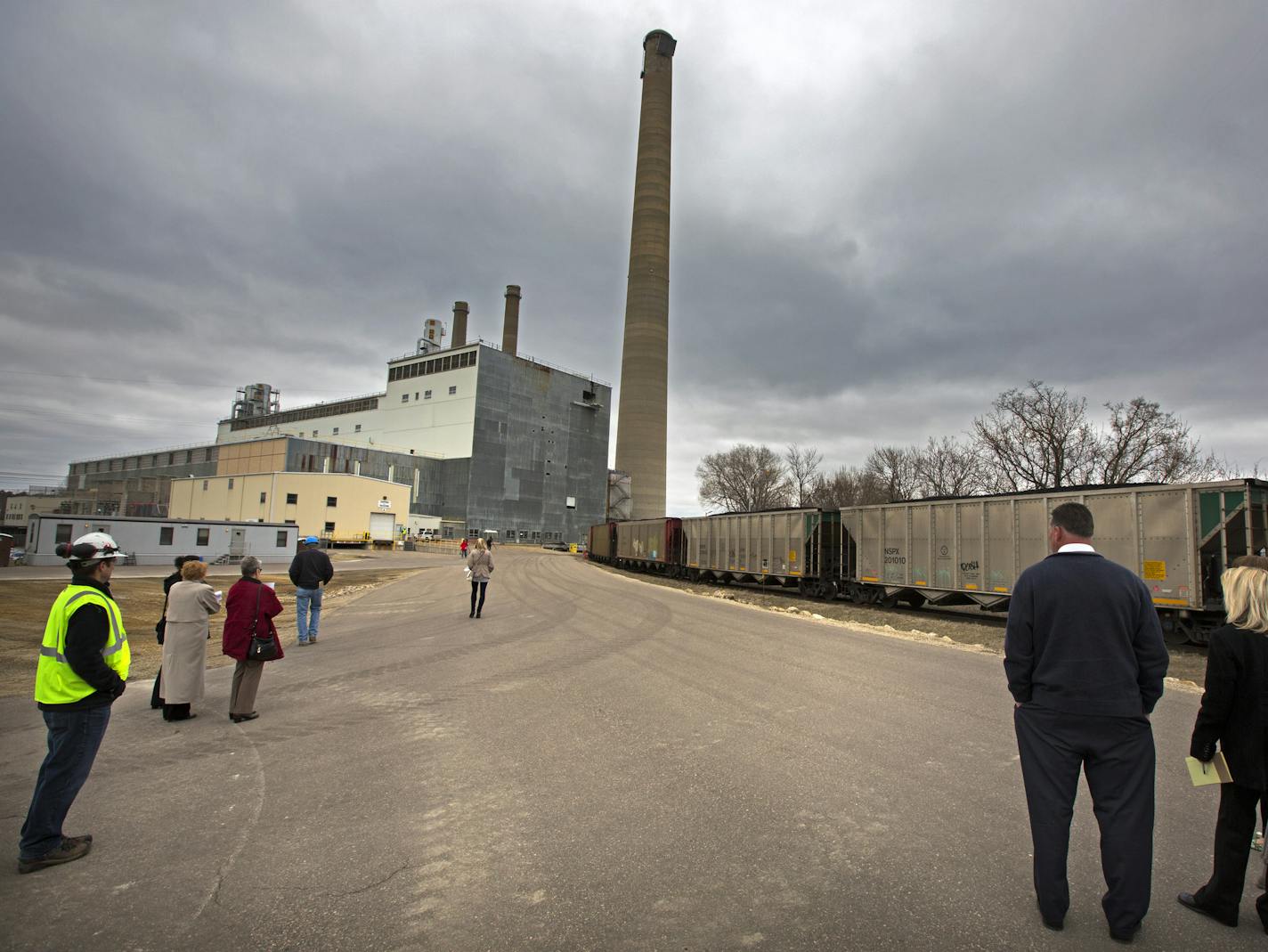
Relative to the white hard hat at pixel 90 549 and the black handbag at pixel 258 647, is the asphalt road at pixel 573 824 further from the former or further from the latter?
the white hard hat at pixel 90 549

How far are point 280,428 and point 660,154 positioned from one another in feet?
218

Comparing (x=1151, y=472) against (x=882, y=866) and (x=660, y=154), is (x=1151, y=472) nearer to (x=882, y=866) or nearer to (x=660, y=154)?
(x=882, y=866)

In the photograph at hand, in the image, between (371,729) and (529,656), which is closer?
(371,729)

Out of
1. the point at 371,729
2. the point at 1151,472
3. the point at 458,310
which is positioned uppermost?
the point at 458,310

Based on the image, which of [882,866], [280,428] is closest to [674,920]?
[882,866]

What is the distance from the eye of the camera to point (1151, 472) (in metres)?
34.2

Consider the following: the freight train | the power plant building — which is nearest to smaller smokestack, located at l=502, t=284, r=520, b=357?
the power plant building

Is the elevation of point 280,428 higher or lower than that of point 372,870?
higher

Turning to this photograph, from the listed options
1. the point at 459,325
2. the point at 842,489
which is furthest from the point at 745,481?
the point at 459,325

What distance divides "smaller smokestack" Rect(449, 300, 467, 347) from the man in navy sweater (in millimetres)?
86097

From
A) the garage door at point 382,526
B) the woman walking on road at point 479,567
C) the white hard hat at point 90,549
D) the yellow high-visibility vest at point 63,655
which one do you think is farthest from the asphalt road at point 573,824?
the garage door at point 382,526

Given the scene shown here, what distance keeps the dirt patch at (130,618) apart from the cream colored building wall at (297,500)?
2635cm

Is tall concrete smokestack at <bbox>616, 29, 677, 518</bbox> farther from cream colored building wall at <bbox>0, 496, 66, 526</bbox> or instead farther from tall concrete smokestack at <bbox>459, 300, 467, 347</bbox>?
cream colored building wall at <bbox>0, 496, 66, 526</bbox>

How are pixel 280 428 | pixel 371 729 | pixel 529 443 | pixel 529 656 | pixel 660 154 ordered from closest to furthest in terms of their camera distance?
pixel 371 729 < pixel 529 656 < pixel 660 154 < pixel 529 443 < pixel 280 428
